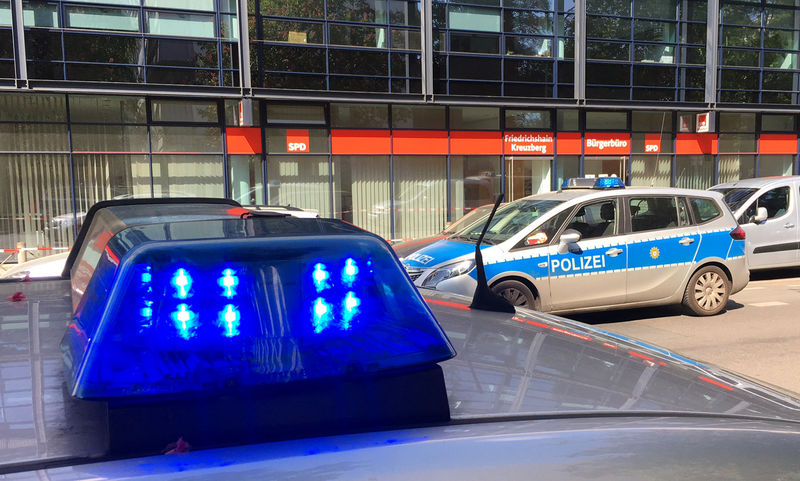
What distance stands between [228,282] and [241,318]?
0.22ft

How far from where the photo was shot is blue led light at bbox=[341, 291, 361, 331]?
1175mm

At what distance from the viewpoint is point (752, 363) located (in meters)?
6.03

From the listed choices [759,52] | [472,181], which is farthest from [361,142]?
[759,52]

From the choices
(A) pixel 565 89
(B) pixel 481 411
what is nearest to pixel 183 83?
(A) pixel 565 89

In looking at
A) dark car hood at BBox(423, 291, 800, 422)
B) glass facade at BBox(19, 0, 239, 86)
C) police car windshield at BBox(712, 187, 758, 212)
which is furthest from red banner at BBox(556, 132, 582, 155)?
dark car hood at BBox(423, 291, 800, 422)

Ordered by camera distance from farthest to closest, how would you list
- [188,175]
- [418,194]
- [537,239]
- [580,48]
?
[580,48], [418,194], [188,175], [537,239]

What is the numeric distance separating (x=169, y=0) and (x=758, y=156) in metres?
18.5

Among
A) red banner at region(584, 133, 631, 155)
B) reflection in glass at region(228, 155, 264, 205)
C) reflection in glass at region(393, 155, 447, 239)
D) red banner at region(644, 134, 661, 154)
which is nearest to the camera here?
Result: reflection in glass at region(228, 155, 264, 205)

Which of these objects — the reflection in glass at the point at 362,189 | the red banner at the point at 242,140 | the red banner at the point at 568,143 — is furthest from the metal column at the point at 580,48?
the red banner at the point at 242,140

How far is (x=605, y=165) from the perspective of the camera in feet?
64.0

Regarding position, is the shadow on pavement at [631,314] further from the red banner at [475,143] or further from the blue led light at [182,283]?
the red banner at [475,143]

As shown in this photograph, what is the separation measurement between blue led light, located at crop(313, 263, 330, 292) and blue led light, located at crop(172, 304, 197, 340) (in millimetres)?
222

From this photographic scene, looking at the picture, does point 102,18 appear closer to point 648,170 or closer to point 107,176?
point 107,176

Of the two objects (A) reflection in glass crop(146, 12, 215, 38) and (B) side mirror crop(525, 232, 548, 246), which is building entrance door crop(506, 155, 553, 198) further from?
(B) side mirror crop(525, 232, 548, 246)
